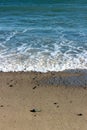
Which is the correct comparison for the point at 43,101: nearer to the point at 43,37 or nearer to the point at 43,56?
the point at 43,56

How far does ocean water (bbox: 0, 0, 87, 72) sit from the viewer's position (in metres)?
11.9

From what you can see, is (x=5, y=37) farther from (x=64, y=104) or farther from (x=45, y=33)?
(x=64, y=104)

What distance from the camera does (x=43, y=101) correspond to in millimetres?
9477

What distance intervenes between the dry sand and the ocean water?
0.70 metres

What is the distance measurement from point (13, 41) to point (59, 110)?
5.81 m

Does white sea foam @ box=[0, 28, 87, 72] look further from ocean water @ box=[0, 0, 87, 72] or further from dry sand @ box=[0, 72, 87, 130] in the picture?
dry sand @ box=[0, 72, 87, 130]

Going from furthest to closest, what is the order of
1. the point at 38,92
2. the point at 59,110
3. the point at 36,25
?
the point at 36,25 < the point at 38,92 < the point at 59,110

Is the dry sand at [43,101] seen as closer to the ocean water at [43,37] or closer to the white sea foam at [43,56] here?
the white sea foam at [43,56]

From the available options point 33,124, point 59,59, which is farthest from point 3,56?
point 33,124

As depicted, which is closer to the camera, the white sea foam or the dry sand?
the dry sand

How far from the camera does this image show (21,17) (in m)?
19.3

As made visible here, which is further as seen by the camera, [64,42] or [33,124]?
[64,42]

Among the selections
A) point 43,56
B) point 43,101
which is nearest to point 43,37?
point 43,56

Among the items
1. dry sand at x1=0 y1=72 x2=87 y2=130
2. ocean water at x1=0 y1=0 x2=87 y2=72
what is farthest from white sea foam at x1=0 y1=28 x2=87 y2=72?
dry sand at x1=0 y1=72 x2=87 y2=130
